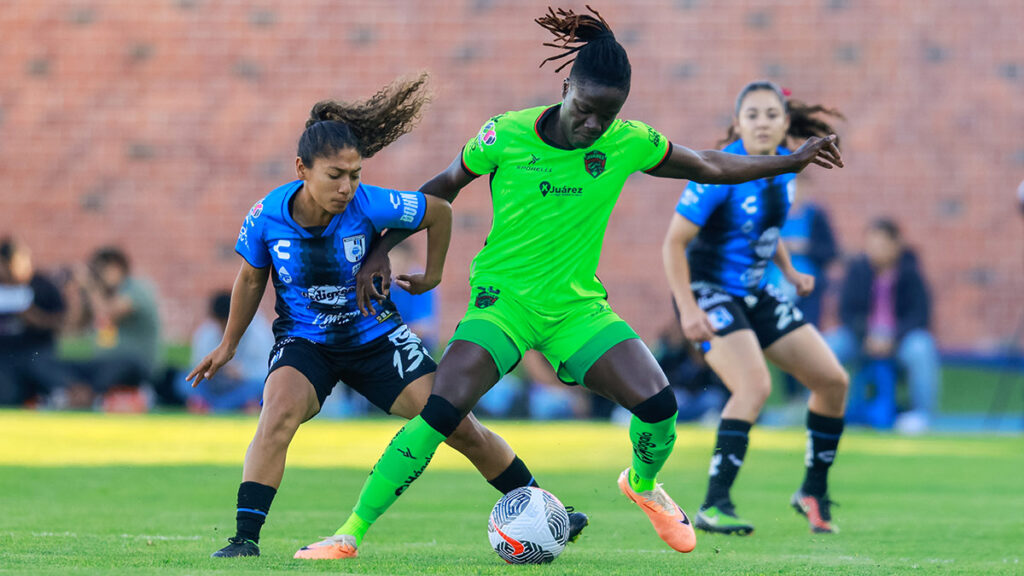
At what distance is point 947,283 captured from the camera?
655 inches

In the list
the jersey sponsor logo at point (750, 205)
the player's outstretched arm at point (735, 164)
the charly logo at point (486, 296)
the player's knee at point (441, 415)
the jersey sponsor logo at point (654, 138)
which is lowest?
the player's knee at point (441, 415)

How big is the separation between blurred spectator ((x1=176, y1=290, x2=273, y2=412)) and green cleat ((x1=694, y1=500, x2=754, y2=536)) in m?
8.70

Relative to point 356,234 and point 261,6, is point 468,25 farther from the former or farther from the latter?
point 356,234

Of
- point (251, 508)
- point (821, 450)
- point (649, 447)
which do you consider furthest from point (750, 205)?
point (251, 508)

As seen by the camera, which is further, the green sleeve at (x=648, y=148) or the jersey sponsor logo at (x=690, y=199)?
the jersey sponsor logo at (x=690, y=199)

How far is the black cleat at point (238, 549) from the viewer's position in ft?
16.8

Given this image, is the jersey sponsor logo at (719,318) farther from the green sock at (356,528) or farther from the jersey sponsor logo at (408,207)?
the green sock at (356,528)

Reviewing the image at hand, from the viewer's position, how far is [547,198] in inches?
216

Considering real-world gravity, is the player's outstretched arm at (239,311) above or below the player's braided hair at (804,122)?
below

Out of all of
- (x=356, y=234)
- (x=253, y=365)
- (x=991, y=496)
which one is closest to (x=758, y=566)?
(x=356, y=234)

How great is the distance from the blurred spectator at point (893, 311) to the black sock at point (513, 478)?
8.84 metres

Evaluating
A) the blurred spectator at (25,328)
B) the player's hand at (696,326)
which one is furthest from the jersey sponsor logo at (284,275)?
the blurred spectator at (25,328)

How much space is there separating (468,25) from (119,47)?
4.32m

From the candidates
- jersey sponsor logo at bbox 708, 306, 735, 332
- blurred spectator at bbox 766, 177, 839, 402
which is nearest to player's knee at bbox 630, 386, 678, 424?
jersey sponsor logo at bbox 708, 306, 735, 332
